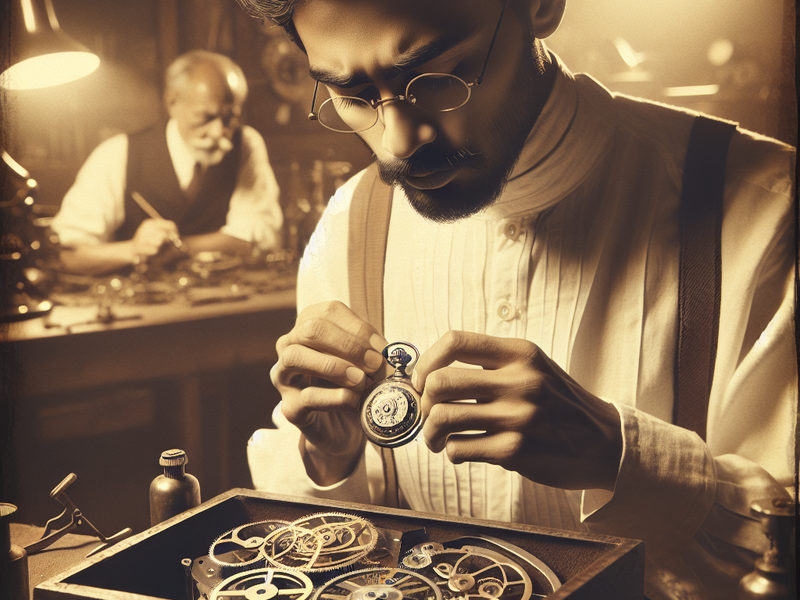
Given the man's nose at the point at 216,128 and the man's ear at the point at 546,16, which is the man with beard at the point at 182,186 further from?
the man's ear at the point at 546,16

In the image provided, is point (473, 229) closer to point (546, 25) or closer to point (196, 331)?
point (546, 25)

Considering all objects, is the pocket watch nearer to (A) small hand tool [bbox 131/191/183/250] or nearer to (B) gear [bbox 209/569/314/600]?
(B) gear [bbox 209/569/314/600]

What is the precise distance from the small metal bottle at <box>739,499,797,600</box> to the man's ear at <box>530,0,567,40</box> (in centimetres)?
124

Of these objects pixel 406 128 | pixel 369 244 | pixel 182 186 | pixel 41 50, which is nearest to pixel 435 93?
pixel 406 128

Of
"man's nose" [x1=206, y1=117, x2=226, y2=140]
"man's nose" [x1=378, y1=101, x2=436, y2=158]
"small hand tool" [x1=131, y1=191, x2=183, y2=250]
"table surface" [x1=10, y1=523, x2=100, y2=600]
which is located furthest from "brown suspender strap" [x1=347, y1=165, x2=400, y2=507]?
"table surface" [x1=10, y1=523, x2=100, y2=600]

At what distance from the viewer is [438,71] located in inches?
71.6

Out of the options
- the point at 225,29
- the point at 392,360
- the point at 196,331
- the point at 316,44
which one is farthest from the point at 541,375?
the point at 225,29

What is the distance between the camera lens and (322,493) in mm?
2166

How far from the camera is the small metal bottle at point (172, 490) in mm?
1948

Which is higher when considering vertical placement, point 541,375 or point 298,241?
point 298,241

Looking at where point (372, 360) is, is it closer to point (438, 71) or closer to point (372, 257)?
point (372, 257)

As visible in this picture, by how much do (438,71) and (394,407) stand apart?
0.83 metres

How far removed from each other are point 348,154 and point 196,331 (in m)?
0.78

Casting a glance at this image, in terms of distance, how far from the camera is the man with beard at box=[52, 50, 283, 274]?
2.33m
